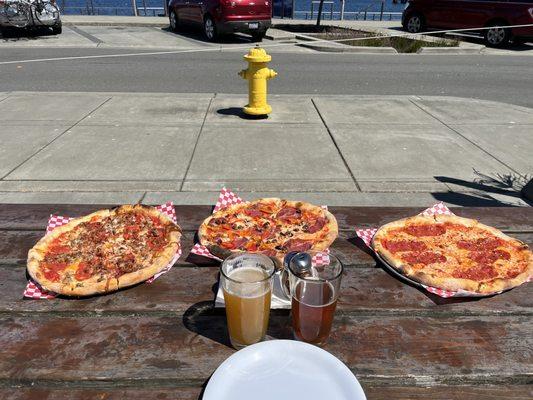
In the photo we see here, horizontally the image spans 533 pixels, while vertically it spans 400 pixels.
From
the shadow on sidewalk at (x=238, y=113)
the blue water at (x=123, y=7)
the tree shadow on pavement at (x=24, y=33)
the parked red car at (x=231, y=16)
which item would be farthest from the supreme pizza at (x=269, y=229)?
the blue water at (x=123, y=7)

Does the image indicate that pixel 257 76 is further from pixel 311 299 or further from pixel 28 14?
pixel 28 14

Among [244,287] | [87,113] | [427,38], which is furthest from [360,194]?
[427,38]

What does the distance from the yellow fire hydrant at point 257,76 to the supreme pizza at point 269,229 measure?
195 inches

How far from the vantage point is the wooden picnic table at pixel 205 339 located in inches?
55.2

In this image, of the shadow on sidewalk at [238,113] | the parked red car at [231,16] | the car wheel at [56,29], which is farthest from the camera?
the car wheel at [56,29]

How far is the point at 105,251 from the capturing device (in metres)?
2.10

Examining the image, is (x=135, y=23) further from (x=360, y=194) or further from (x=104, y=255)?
(x=104, y=255)

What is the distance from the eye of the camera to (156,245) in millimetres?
2123

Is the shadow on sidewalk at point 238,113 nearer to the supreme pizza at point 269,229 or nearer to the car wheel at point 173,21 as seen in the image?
the supreme pizza at point 269,229

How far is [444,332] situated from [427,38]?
16790 millimetres

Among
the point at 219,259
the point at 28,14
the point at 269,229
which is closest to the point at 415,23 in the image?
the point at 28,14

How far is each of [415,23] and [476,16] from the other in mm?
2517

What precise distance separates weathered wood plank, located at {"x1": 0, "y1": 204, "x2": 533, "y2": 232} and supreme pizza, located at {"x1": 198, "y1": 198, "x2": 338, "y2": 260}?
0.52 ft

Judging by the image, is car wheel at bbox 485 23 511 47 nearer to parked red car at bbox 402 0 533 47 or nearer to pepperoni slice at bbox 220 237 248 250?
parked red car at bbox 402 0 533 47
